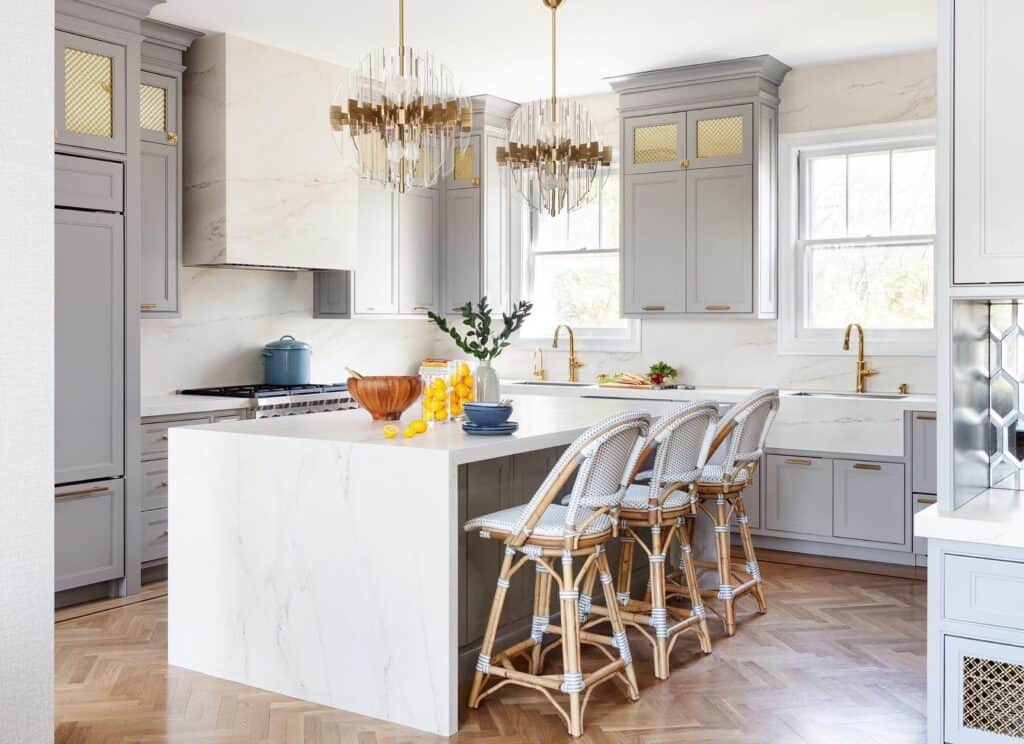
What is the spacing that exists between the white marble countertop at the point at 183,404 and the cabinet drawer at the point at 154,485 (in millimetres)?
255

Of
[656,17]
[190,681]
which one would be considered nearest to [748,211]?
[656,17]

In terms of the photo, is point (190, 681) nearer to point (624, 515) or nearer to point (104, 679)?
point (104, 679)

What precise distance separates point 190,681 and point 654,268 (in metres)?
3.82

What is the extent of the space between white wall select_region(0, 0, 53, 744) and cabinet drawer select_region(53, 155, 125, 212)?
2.33 metres

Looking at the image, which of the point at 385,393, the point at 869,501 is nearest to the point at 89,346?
the point at 385,393

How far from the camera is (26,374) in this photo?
7.70 ft

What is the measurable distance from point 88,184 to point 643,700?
10.9 ft

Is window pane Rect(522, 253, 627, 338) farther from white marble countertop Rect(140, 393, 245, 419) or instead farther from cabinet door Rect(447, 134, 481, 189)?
white marble countertop Rect(140, 393, 245, 419)

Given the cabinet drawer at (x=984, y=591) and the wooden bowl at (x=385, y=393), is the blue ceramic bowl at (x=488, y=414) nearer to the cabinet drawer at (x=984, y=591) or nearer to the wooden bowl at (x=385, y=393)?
the wooden bowl at (x=385, y=393)

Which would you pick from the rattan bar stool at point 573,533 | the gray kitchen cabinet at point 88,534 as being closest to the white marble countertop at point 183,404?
the gray kitchen cabinet at point 88,534

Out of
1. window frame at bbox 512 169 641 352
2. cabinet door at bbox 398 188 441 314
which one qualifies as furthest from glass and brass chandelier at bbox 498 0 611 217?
cabinet door at bbox 398 188 441 314

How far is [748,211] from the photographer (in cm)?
607

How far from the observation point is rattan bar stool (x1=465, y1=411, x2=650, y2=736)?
10.6ft

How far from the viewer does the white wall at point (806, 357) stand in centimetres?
593
